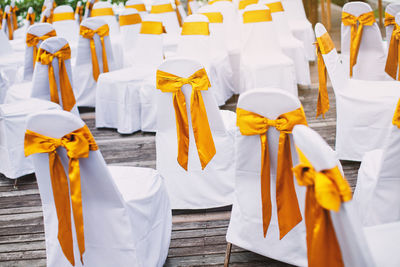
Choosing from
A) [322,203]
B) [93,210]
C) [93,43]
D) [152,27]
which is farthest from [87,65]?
[322,203]

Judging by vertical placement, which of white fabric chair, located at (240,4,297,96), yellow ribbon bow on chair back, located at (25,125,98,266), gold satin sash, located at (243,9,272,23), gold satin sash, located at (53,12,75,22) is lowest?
white fabric chair, located at (240,4,297,96)

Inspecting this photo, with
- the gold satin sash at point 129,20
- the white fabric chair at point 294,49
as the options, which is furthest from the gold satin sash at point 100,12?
the white fabric chair at point 294,49

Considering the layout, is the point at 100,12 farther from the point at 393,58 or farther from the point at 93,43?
the point at 393,58

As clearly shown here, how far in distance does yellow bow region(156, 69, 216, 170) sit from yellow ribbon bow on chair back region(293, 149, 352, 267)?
125cm

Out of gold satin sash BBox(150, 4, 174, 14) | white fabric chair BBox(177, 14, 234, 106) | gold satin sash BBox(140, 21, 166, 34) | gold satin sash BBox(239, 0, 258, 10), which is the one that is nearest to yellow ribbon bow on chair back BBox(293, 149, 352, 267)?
white fabric chair BBox(177, 14, 234, 106)

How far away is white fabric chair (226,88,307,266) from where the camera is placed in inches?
84.0

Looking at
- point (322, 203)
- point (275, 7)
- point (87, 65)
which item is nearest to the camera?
point (322, 203)

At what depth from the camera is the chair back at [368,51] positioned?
4.10m

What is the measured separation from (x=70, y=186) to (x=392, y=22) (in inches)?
132

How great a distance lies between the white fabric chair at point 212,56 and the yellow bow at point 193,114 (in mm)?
1209

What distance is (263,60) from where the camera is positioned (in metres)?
4.60

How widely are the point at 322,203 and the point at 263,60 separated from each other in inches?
134

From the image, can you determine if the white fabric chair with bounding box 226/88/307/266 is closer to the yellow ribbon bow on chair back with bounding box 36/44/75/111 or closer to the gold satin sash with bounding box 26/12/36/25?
the yellow ribbon bow on chair back with bounding box 36/44/75/111

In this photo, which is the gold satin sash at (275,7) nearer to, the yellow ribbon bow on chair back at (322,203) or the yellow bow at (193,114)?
the yellow bow at (193,114)
